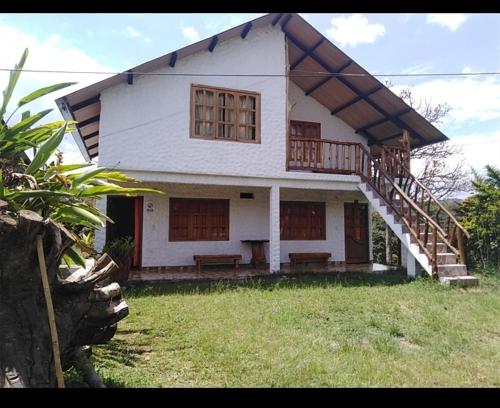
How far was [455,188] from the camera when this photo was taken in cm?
2062

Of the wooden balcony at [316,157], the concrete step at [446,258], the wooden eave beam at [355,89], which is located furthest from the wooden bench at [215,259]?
→ the wooden eave beam at [355,89]

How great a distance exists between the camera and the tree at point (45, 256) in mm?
2520

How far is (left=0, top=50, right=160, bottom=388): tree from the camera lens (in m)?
2.52

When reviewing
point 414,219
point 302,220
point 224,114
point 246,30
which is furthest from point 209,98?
point 414,219

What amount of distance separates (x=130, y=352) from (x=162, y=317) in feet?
4.80

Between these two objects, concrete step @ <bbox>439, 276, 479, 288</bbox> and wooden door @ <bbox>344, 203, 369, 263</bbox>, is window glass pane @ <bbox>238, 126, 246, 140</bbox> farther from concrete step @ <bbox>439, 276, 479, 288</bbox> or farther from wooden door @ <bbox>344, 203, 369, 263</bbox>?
concrete step @ <bbox>439, 276, 479, 288</bbox>

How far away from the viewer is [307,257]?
40.3 feet

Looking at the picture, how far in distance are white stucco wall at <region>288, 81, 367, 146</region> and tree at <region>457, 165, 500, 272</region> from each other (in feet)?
12.5

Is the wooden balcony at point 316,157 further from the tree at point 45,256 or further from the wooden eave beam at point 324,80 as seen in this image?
the tree at point 45,256

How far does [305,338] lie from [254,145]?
6.28 metres

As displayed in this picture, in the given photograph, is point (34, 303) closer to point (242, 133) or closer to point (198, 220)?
point (242, 133)

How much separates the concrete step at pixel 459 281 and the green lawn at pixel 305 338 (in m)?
0.22
